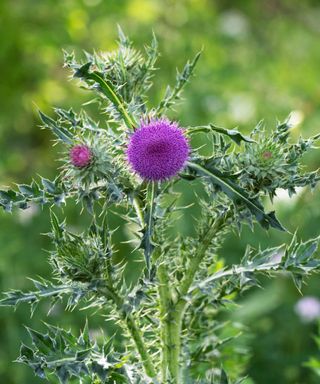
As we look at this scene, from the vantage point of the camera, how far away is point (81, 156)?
1734 mm

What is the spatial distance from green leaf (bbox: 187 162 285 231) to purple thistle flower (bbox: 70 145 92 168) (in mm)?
240

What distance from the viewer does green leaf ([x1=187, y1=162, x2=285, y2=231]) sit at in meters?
1.76

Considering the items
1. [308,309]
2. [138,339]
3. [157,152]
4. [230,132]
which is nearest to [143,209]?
[157,152]

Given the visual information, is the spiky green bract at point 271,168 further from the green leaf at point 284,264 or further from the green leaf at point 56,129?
the green leaf at point 56,129

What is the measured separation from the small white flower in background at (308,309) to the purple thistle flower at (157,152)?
247 cm

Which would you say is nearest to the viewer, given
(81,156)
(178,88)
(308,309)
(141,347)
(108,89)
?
(81,156)

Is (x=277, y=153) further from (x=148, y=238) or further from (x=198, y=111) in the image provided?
(x=198, y=111)

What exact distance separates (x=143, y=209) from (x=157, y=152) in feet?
0.47

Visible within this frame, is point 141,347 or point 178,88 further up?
point 178,88

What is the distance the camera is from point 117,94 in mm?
1883

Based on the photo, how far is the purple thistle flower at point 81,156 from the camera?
1726mm

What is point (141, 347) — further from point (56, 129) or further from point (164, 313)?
point (56, 129)

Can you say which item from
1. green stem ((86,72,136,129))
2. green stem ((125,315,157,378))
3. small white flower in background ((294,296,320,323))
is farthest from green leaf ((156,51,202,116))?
small white flower in background ((294,296,320,323))

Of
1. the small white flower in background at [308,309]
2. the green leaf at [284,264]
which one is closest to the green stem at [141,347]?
the green leaf at [284,264]
